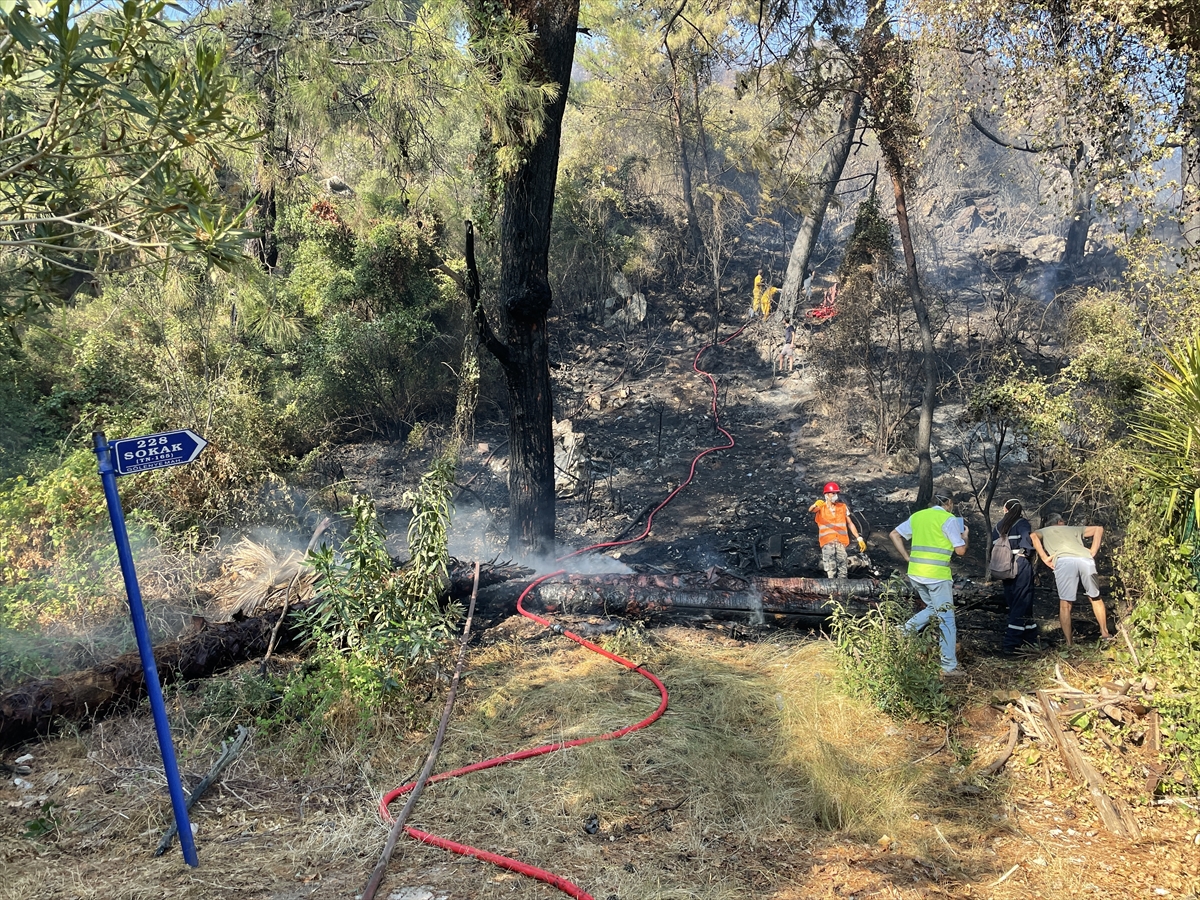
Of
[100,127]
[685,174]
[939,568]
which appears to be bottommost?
[939,568]

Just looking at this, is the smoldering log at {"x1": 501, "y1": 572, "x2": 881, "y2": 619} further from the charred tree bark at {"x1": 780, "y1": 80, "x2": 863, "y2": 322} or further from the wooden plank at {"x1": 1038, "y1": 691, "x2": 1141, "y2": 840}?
the charred tree bark at {"x1": 780, "y1": 80, "x2": 863, "y2": 322}

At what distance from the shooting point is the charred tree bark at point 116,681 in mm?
5035

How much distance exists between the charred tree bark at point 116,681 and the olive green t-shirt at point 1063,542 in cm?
592

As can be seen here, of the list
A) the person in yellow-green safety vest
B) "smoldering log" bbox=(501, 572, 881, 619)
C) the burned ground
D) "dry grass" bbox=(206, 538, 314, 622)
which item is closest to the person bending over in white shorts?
the burned ground

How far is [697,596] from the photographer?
729cm

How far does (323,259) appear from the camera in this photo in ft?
44.4

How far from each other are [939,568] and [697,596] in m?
2.05

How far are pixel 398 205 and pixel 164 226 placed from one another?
10211 mm

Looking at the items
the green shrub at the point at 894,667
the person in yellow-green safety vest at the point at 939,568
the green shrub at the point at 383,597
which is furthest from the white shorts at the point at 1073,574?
the green shrub at the point at 383,597

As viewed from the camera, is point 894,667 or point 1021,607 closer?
point 894,667

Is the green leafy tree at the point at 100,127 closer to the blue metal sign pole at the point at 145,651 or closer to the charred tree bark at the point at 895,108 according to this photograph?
the blue metal sign pole at the point at 145,651

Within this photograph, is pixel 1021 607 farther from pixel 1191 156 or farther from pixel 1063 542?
pixel 1191 156

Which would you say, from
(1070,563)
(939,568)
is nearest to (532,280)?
(939,568)

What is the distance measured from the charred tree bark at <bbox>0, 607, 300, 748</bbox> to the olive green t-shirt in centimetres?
592
